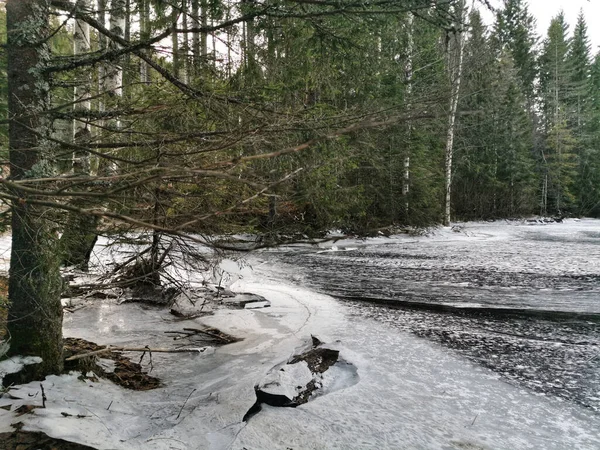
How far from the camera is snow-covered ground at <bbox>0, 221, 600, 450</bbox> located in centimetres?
296

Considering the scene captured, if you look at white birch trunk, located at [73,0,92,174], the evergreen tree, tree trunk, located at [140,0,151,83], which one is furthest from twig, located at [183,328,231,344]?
the evergreen tree

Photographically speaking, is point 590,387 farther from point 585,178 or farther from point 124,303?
point 585,178

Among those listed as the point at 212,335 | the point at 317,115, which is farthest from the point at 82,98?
the point at 212,335

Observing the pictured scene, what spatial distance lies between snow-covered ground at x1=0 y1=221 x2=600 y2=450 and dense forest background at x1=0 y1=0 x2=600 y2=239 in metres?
1.48

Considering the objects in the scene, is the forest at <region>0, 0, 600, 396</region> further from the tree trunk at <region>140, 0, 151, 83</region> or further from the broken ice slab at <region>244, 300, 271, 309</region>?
the broken ice slab at <region>244, 300, 271, 309</region>

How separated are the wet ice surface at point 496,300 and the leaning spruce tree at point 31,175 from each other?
14.0 ft

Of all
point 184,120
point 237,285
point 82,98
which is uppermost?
point 82,98

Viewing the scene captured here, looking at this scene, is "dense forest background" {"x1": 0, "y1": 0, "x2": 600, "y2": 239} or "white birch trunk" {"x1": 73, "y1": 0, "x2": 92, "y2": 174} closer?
"dense forest background" {"x1": 0, "y1": 0, "x2": 600, "y2": 239}

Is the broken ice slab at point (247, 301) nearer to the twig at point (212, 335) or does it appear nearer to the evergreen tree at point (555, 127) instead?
the twig at point (212, 335)

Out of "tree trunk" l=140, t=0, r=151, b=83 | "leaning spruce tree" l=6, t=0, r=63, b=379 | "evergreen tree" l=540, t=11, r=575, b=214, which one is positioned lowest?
"leaning spruce tree" l=6, t=0, r=63, b=379

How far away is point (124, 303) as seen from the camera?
23.1 ft

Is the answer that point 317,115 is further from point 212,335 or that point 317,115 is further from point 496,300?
point 496,300

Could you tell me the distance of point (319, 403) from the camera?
352 cm

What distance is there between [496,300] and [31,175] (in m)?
7.10
